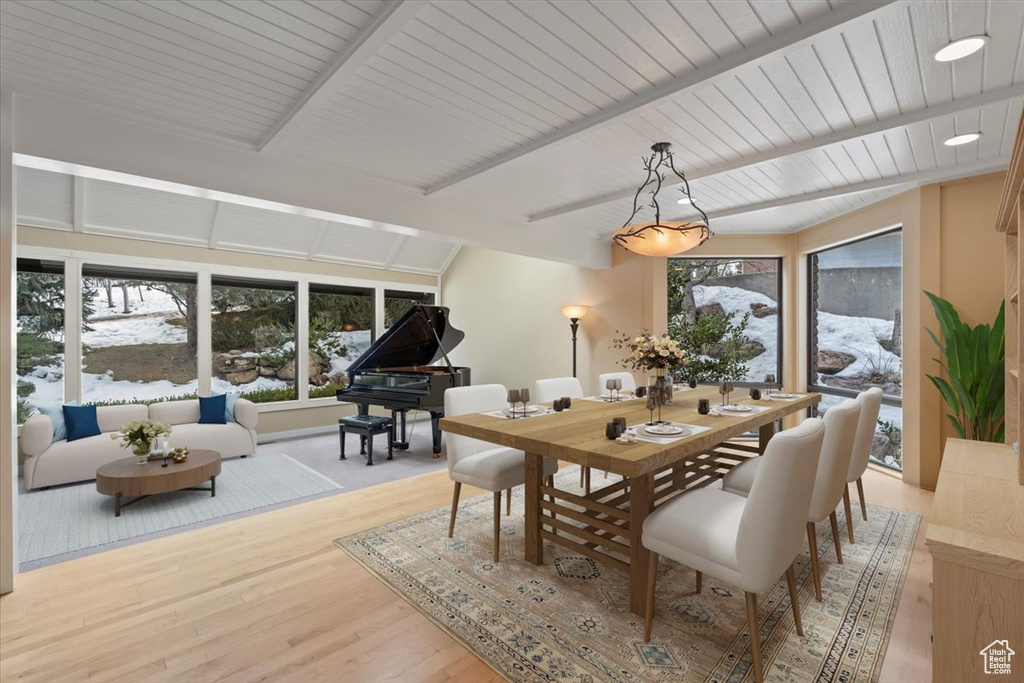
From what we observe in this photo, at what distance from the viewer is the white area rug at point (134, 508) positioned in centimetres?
309

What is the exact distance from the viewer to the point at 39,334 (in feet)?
15.6

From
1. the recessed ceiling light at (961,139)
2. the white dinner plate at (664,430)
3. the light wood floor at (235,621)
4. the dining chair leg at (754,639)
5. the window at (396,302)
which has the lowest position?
the light wood floor at (235,621)

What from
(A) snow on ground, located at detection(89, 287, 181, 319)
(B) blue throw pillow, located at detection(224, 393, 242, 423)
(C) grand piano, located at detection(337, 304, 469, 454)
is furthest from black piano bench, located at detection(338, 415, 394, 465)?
(A) snow on ground, located at detection(89, 287, 181, 319)

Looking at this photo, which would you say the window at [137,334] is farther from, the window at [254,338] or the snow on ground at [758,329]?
the snow on ground at [758,329]

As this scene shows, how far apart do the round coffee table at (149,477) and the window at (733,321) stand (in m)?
5.14

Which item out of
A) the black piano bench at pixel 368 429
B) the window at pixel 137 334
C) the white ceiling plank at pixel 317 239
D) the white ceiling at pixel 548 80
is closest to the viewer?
the white ceiling at pixel 548 80

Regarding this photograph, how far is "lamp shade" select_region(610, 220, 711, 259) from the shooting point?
289 cm

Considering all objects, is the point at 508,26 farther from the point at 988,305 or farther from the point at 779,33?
the point at 988,305

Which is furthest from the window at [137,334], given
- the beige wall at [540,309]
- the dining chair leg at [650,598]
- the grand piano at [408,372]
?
the dining chair leg at [650,598]

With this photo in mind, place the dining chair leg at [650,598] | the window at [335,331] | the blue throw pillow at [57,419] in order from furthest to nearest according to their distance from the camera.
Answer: the window at [335,331] → the blue throw pillow at [57,419] → the dining chair leg at [650,598]

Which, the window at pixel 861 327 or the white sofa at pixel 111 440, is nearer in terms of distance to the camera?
the white sofa at pixel 111 440

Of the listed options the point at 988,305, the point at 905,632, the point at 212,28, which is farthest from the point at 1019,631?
the point at 988,305

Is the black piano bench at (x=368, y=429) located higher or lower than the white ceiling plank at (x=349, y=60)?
lower

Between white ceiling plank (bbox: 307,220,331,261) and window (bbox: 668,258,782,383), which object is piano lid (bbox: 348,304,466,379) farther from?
window (bbox: 668,258,782,383)
